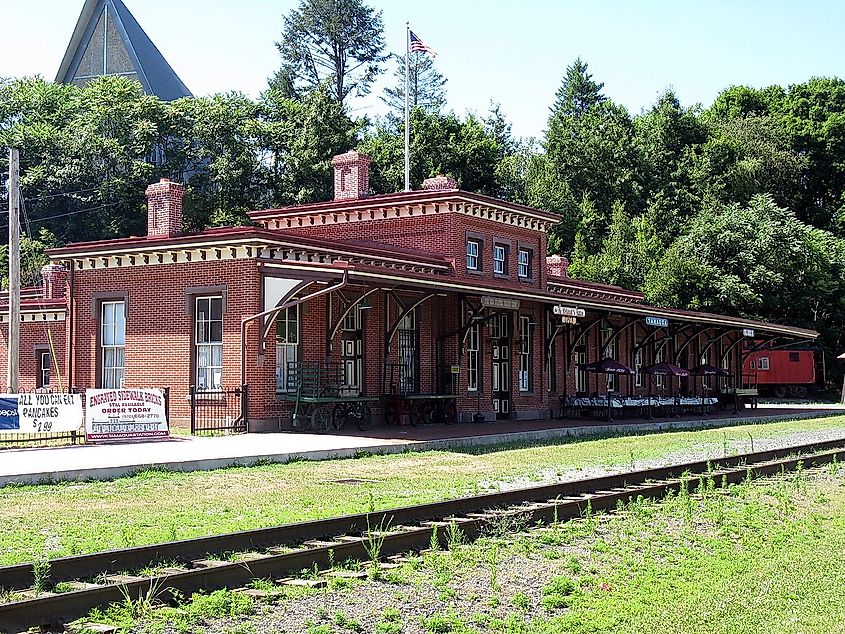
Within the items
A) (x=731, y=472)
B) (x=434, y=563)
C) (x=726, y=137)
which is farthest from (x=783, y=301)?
(x=434, y=563)

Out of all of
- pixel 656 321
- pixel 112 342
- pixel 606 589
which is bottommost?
pixel 606 589

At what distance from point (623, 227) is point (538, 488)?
157ft

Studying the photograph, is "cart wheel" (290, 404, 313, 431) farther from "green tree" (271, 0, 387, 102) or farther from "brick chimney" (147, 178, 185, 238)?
"green tree" (271, 0, 387, 102)

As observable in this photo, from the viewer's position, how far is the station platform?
15406 millimetres

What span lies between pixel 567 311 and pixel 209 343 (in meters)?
9.72

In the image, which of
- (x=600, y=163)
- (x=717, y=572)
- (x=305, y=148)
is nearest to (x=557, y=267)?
(x=305, y=148)

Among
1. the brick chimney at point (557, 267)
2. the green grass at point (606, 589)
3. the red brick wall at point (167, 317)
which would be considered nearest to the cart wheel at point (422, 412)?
the red brick wall at point (167, 317)

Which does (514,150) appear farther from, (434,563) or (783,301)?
(434,563)

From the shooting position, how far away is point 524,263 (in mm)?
33281

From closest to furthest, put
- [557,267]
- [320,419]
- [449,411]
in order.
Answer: [320,419], [449,411], [557,267]

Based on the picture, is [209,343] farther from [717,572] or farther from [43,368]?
[717,572]

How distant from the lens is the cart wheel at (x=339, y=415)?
2428 centimetres

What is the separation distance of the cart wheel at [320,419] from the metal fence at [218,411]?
1.67 metres

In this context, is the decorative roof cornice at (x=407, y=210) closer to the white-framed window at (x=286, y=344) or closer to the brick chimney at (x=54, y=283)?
the brick chimney at (x=54, y=283)
